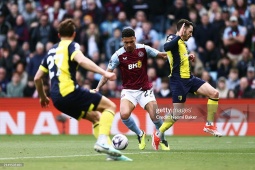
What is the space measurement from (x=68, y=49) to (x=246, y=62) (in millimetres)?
12344

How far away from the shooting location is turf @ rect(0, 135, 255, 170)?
11.6 m

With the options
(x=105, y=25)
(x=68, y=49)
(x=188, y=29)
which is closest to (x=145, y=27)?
(x=105, y=25)

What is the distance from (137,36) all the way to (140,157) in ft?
38.0

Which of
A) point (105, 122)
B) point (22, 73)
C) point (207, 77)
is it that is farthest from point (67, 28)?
point (22, 73)

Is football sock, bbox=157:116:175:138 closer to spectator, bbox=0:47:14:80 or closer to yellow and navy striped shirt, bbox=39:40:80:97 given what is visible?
yellow and navy striped shirt, bbox=39:40:80:97

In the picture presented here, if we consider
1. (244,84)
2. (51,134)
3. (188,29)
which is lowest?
(51,134)

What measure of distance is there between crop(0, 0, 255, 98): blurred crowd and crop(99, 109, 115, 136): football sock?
1099 centimetres

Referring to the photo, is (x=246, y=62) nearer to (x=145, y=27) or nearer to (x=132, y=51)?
(x=145, y=27)

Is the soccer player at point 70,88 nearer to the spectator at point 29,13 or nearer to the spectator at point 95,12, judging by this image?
the spectator at point 95,12

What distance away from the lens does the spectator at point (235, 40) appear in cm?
2398

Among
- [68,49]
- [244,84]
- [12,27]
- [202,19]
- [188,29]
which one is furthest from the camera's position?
[12,27]

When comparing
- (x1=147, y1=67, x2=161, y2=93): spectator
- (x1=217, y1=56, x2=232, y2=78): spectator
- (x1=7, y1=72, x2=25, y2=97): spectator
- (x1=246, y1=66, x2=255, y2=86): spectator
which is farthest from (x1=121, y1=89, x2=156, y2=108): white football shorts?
(x1=7, y1=72, x2=25, y2=97): spectator

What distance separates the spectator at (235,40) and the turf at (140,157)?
21.9 ft

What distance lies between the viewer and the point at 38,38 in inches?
1018
